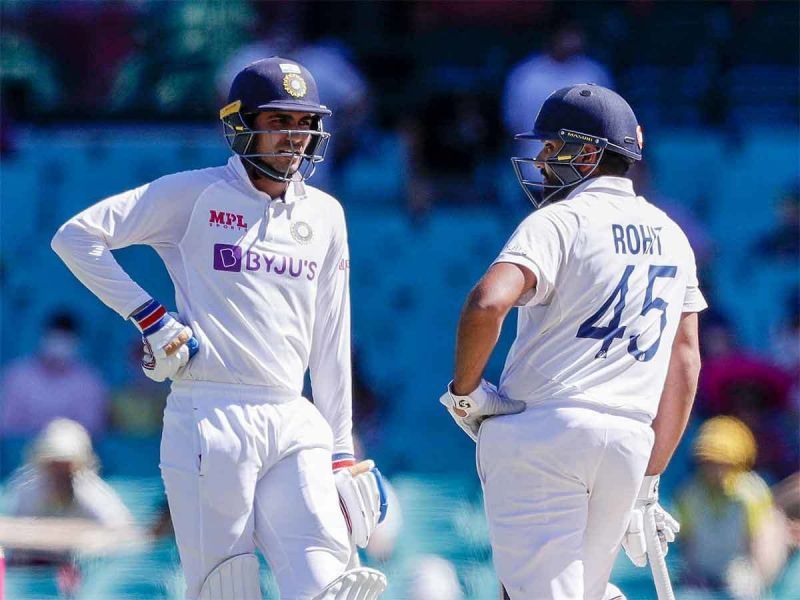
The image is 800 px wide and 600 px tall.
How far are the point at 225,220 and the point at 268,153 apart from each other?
0.81 ft

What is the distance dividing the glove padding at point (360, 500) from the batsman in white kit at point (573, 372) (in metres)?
0.42

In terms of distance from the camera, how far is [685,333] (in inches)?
197

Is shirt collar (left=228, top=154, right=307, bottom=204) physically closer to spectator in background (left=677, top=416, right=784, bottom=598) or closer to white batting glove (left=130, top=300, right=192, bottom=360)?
white batting glove (left=130, top=300, right=192, bottom=360)

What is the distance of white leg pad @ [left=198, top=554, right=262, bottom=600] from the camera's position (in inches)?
184

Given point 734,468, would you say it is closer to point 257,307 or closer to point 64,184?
point 257,307

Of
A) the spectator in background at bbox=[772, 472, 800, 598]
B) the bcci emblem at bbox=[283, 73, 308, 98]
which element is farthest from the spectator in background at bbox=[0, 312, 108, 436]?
the bcci emblem at bbox=[283, 73, 308, 98]

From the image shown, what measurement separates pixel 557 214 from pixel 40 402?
562cm

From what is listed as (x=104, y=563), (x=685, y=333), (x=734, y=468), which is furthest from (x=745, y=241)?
(x=685, y=333)

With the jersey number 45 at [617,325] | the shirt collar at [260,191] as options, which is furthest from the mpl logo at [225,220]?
the jersey number 45 at [617,325]

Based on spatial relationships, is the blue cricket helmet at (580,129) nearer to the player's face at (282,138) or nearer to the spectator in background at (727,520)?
the player's face at (282,138)

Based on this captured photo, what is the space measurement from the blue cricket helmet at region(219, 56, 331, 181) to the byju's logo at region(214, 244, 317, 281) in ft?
0.83

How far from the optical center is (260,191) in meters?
4.96

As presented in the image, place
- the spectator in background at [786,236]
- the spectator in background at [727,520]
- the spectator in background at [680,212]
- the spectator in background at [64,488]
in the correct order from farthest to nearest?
the spectator in background at [786,236] → the spectator in background at [680,212] → the spectator in background at [727,520] → the spectator in background at [64,488]

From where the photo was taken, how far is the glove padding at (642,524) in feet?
16.2
